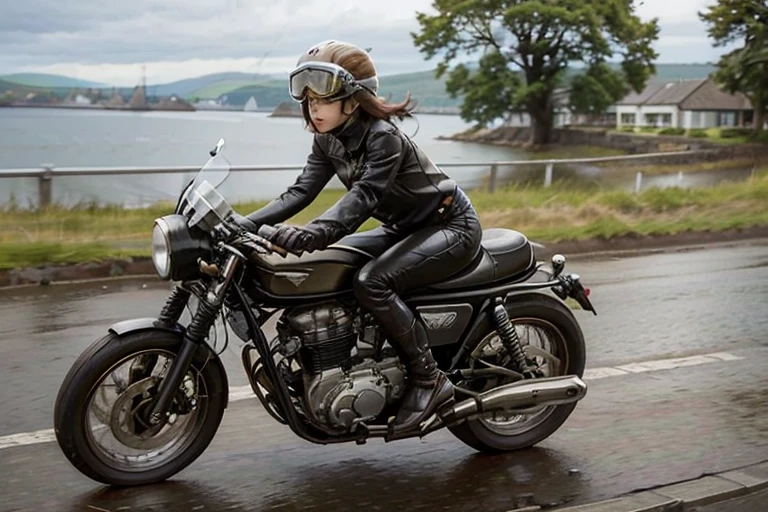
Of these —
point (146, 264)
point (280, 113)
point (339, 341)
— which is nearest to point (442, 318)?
point (339, 341)

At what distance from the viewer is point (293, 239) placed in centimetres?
470

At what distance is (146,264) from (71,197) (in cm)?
179

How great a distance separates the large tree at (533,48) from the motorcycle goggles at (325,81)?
15035 mm

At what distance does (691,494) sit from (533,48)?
1676 cm

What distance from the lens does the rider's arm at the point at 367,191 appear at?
488 cm

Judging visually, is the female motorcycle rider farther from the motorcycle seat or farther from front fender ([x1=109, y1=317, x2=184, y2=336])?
front fender ([x1=109, y1=317, x2=184, y2=336])

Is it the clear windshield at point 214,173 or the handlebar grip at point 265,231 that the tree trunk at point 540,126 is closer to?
the handlebar grip at point 265,231

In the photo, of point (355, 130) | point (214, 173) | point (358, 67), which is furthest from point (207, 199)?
point (358, 67)

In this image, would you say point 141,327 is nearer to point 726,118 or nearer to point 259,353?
point 259,353

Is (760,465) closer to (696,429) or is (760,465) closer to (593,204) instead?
(696,429)

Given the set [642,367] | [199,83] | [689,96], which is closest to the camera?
[642,367]

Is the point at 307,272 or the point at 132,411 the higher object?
the point at 307,272

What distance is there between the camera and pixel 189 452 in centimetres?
517

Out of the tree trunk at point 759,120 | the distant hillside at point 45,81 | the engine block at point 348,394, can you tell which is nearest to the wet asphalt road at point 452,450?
the engine block at point 348,394
